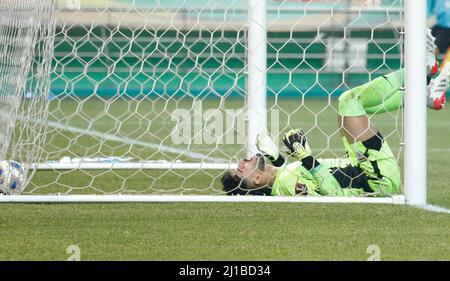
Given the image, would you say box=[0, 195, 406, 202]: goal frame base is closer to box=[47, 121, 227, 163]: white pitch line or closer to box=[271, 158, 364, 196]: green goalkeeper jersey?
box=[271, 158, 364, 196]: green goalkeeper jersey

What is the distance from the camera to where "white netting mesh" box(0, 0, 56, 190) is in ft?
20.4

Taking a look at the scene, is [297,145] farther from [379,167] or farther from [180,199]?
[180,199]

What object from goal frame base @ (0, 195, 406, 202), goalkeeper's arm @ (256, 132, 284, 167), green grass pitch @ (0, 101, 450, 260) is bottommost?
green grass pitch @ (0, 101, 450, 260)

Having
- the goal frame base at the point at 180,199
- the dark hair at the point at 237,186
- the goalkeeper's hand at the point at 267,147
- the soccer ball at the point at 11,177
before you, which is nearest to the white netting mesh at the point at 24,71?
the soccer ball at the point at 11,177

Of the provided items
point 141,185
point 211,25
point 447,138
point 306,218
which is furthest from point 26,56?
point 211,25

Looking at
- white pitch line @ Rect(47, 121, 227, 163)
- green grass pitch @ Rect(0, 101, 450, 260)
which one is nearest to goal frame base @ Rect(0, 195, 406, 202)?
green grass pitch @ Rect(0, 101, 450, 260)

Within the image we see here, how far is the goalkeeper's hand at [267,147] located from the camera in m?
6.29

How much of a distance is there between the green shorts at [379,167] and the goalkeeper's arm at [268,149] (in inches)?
16.6

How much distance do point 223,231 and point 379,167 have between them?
4.71 ft

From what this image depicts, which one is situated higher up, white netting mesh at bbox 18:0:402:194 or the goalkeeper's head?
white netting mesh at bbox 18:0:402:194

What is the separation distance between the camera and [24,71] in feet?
20.6

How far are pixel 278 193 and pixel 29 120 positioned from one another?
1514mm

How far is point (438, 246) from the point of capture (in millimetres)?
4637

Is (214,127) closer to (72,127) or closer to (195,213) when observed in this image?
(72,127)
